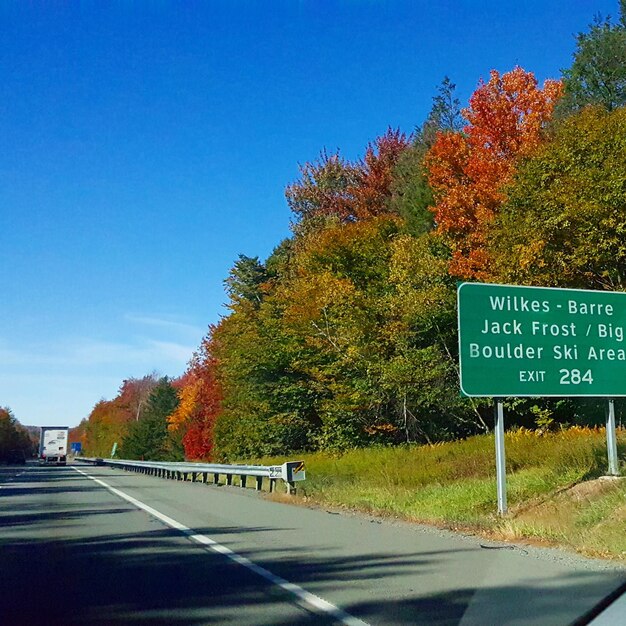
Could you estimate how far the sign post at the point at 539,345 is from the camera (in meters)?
14.1

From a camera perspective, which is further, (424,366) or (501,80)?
(501,80)

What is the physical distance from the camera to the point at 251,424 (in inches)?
2023

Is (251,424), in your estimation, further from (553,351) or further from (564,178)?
(553,351)

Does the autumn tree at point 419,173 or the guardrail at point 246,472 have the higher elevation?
the autumn tree at point 419,173

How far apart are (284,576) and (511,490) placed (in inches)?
326

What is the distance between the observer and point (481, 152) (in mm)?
35594

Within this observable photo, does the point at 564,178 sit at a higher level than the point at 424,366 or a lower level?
higher

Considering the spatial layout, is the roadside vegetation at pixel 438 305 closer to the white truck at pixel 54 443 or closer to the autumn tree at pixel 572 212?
the autumn tree at pixel 572 212

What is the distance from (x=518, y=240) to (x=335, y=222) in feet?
86.7

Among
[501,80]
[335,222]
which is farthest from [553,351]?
[335,222]

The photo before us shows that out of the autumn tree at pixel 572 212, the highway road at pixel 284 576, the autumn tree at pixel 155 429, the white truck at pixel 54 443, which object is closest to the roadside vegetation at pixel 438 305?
the autumn tree at pixel 572 212

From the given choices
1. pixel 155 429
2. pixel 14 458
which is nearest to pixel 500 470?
pixel 155 429

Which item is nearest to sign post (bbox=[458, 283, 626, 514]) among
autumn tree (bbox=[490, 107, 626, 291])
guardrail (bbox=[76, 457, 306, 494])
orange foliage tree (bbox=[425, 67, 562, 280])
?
autumn tree (bbox=[490, 107, 626, 291])

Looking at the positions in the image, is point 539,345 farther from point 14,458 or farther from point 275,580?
point 14,458
